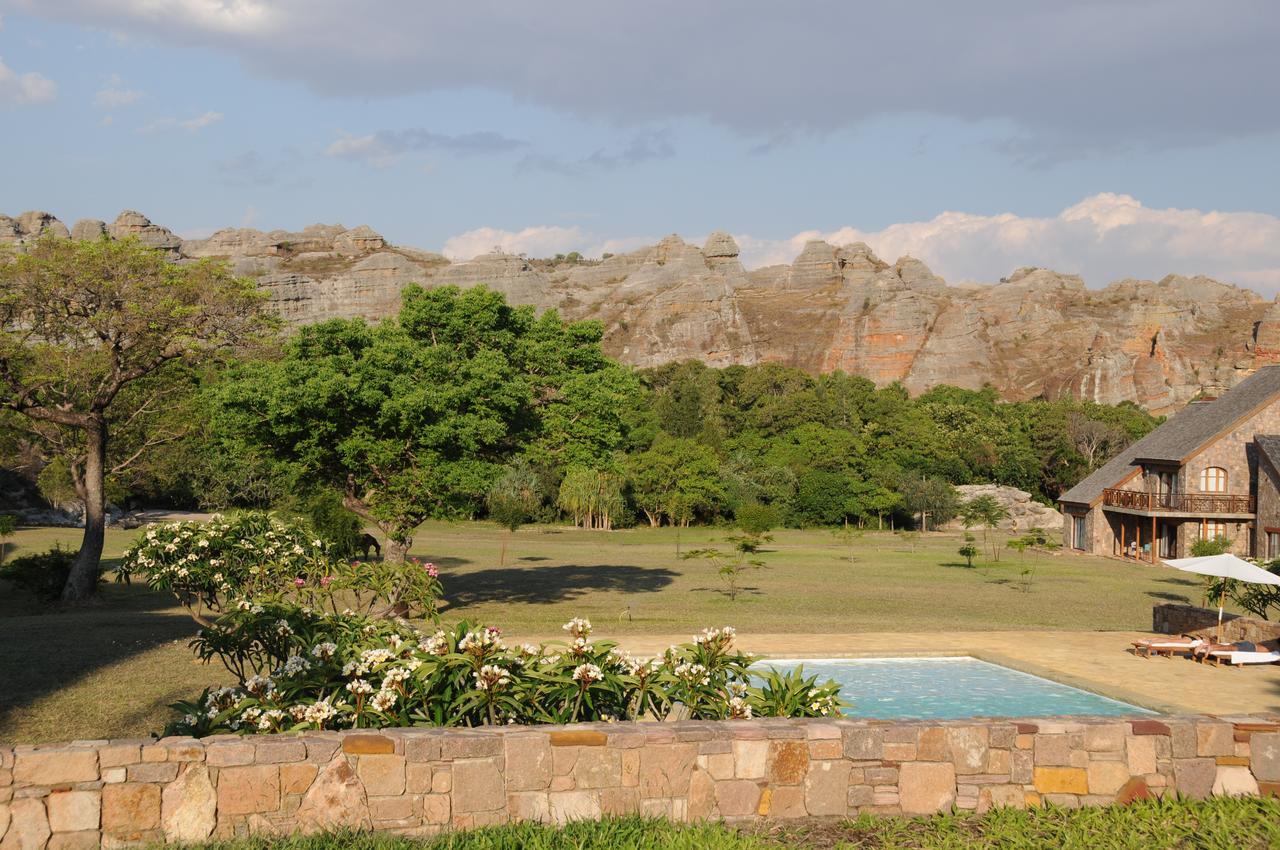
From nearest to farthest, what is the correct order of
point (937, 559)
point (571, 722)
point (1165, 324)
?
1. point (571, 722)
2. point (937, 559)
3. point (1165, 324)

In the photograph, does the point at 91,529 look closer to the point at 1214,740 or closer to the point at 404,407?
the point at 404,407

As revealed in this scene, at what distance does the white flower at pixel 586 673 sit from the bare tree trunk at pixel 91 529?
17.3m

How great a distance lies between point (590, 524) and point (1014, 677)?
41593 mm

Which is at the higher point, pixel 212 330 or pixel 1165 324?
pixel 1165 324

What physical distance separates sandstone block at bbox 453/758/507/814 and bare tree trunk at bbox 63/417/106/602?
17.7 metres

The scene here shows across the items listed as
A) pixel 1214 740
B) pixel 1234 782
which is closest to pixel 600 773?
pixel 1214 740

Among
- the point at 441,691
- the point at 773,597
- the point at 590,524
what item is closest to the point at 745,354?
the point at 590,524

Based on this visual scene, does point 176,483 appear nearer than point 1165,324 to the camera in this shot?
Yes

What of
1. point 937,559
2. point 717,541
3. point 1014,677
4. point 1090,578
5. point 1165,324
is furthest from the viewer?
point 1165,324

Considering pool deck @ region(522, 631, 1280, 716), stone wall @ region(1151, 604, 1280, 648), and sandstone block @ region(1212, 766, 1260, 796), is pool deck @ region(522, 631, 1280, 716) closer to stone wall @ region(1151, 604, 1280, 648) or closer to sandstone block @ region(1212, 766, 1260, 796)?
stone wall @ region(1151, 604, 1280, 648)

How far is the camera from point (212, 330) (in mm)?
22391

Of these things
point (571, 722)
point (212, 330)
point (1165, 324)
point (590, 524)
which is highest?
point (1165, 324)

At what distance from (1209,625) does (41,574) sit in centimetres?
2348

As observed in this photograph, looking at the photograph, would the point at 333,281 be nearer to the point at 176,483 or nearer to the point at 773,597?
the point at 176,483
